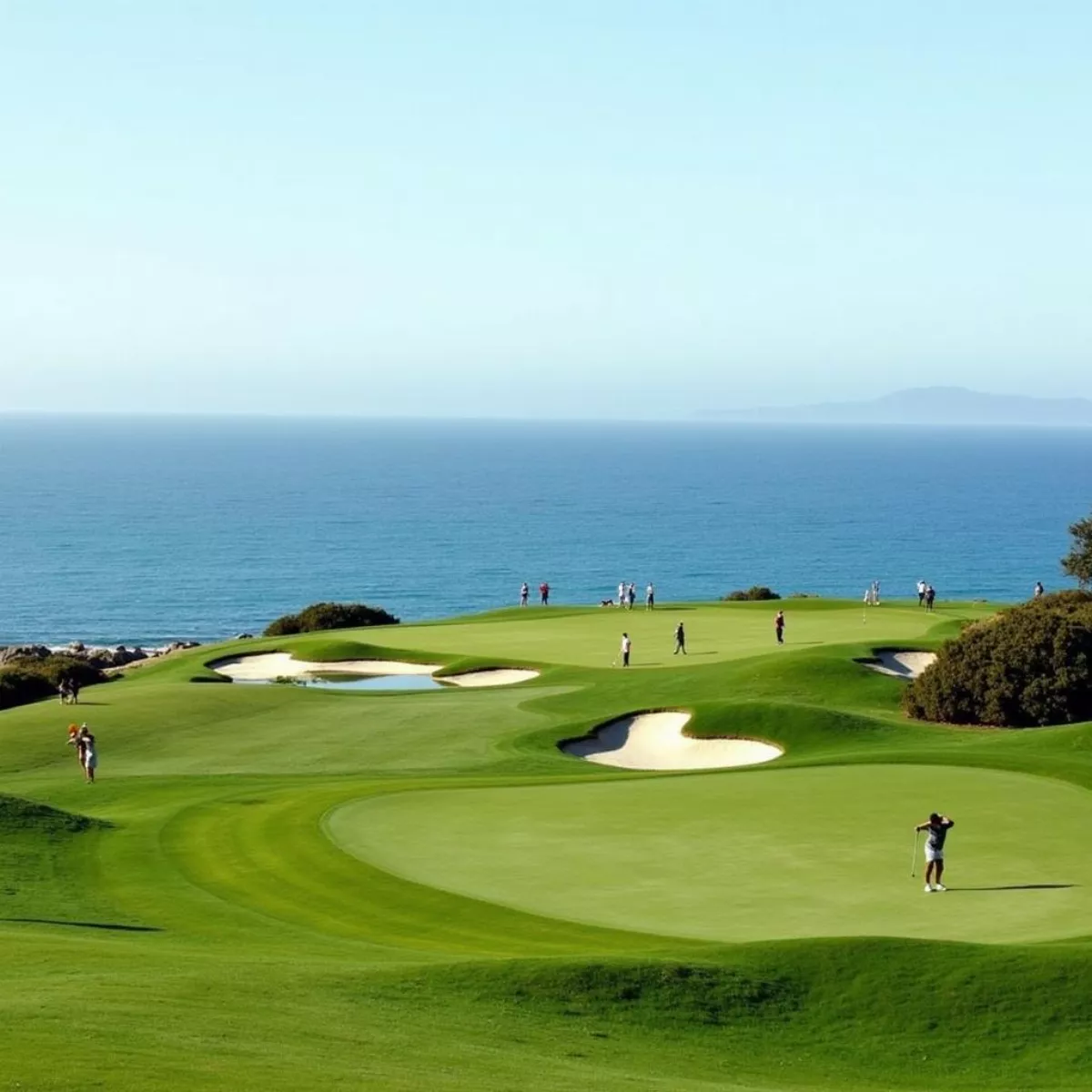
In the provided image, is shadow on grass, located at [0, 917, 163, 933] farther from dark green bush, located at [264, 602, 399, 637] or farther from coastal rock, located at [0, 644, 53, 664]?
coastal rock, located at [0, 644, 53, 664]

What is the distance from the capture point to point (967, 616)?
63.7 meters

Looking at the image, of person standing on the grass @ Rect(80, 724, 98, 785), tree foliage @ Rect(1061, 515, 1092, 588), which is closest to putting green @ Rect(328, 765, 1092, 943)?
person standing on the grass @ Rect(80, 724, 98, 785)

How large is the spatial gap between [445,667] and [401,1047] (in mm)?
38537

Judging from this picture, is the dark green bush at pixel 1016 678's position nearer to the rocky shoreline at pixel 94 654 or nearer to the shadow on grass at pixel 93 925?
A: the shadow on grass at pixel 93 925

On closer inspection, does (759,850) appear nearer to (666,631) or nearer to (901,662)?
(901,662)

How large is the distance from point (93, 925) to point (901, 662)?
112 feet

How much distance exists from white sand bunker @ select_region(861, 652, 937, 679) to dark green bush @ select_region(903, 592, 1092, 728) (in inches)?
254

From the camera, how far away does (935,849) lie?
848 inches

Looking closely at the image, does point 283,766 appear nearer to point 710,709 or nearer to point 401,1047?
point 710,709

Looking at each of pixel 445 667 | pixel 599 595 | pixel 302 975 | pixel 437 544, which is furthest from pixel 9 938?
pixel 437 544

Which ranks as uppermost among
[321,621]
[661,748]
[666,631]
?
[666,631]

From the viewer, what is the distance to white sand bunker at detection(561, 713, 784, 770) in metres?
38.0

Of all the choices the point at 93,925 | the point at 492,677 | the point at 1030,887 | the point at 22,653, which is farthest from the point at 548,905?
the point at 22,653

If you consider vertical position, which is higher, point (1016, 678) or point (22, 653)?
point (1016, 678)
